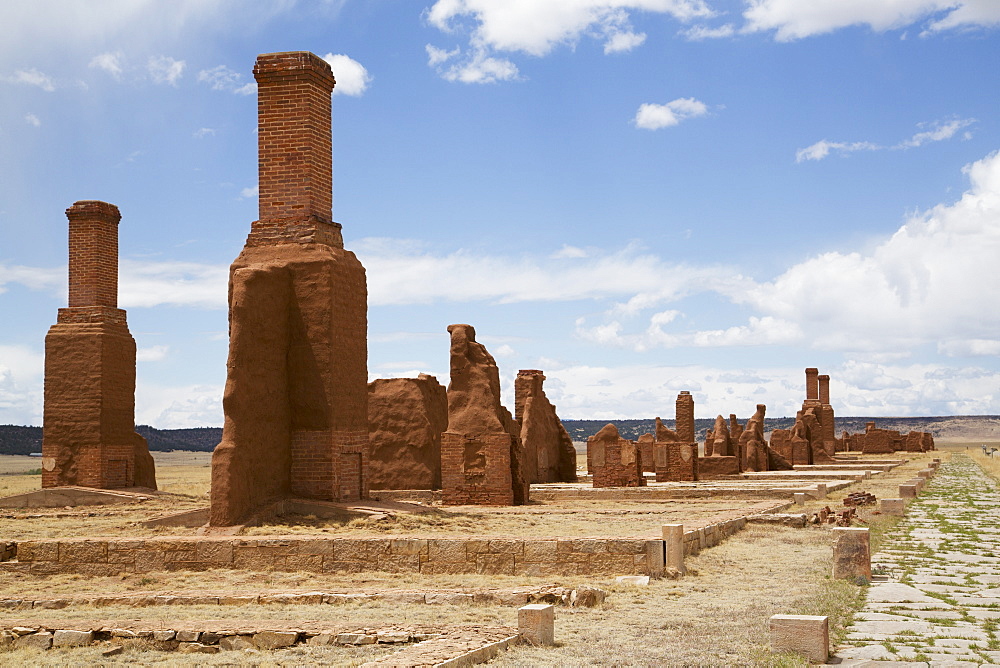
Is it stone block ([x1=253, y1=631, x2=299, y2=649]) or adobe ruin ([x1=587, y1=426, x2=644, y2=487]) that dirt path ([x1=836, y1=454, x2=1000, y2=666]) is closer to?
stone block ([x1=253, y1=631, x2=299, y2=649])

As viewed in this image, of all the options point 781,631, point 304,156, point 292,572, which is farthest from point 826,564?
point 304,156

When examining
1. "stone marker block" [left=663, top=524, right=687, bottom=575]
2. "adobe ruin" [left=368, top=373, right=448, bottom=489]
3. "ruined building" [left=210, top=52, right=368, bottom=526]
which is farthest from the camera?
"adobe ruin" [left=368, top=373, right=448, bottom=489]

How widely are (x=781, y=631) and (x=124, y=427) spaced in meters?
21.4

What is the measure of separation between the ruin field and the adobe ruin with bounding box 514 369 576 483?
13363 mm

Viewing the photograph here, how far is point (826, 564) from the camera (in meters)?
12.8

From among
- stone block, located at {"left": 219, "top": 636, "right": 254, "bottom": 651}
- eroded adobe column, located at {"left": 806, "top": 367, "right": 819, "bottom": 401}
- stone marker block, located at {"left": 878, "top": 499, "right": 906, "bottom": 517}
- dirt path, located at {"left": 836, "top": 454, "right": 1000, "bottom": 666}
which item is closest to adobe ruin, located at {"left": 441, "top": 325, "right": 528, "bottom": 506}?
stone marker block, located at {"left": 878, "top": 499, "right": 906, "bottom": 517}

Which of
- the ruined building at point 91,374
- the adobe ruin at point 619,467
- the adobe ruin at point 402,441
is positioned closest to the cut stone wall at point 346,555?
the adobe ruin at point 402,441

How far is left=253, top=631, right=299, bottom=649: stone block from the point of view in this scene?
8.14 metres

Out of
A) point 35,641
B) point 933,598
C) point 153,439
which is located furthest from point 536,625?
point 153,439

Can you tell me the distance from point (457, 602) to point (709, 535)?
5.61 meters

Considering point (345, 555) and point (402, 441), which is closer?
point (345, 555)

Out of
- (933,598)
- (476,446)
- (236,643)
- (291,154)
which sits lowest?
(933,598)

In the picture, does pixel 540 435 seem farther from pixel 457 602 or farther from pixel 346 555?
pixel 457 602

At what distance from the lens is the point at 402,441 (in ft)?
81.4
